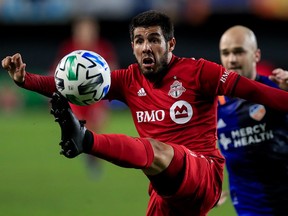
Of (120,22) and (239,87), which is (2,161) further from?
(120,22)

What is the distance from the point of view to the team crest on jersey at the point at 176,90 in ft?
17.4

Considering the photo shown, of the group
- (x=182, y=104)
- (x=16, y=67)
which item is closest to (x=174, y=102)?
(x=182, y=104)

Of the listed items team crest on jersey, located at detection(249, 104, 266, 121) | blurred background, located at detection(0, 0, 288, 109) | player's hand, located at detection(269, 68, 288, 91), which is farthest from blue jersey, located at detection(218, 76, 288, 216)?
blurred background, located at detection(0, 0, 288, 109)

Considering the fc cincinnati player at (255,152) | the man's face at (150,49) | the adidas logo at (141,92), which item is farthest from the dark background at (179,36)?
the man's face at (150,49)

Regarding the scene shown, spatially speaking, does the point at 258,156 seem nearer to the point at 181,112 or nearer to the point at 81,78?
the point at 181,112

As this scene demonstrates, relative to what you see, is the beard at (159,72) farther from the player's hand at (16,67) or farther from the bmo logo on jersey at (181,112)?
the player's hand at (16,67)

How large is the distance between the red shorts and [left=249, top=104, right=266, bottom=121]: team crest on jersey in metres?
0.72

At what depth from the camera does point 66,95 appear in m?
4.85

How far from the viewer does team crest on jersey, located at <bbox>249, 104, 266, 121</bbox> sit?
5.94 metres

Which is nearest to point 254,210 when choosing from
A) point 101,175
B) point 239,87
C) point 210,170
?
point 210,170

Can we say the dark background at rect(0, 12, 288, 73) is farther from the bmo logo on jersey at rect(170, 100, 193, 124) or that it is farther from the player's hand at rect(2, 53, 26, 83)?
the bmo logo on jersey at rect(170, 100, 193, 124)

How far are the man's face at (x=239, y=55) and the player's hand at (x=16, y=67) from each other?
187 cm

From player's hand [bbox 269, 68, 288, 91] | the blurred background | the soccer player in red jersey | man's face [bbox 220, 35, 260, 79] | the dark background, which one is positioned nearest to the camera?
the soccer player in red jersey

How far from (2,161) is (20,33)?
8846 millimetres
